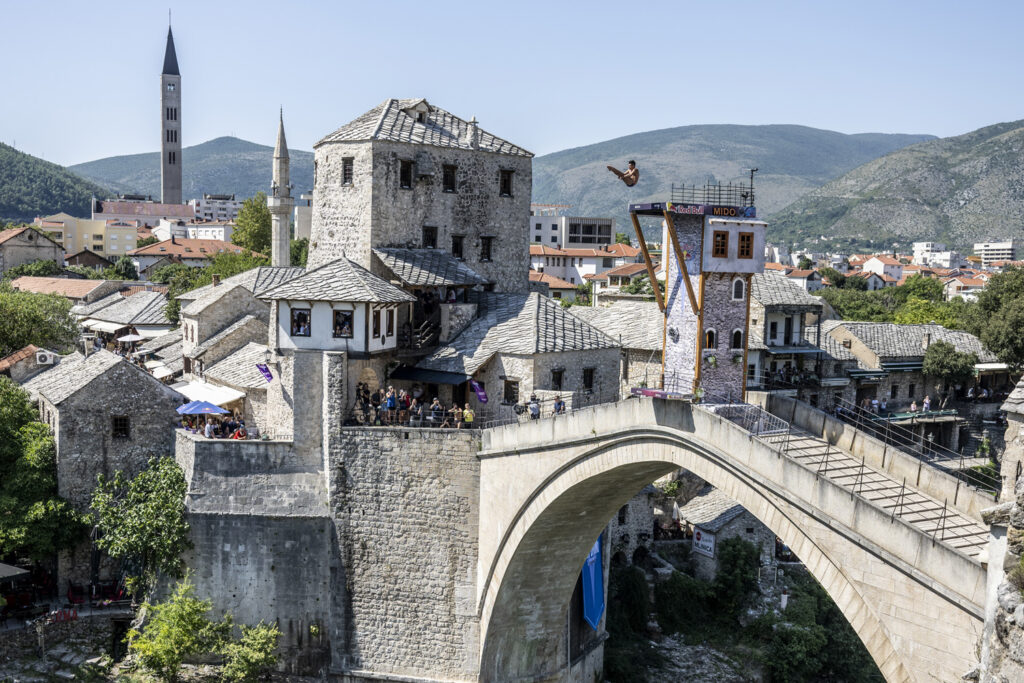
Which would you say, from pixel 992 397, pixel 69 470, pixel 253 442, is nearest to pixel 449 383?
pixel 253 442

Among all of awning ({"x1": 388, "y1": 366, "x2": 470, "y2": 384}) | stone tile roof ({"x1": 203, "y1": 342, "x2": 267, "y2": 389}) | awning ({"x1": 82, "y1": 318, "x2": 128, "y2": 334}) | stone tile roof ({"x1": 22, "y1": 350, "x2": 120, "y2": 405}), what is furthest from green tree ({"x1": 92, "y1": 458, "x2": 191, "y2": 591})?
awning ({"x1": 82, "y1": 318, "x2": 128, "y2": 334})

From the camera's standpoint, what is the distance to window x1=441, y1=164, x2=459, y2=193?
37.1 meters

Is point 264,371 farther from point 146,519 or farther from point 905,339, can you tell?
point 905,339

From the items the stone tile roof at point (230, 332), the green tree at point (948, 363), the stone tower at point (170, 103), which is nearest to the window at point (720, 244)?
the stone tile roof at point (230, 332)

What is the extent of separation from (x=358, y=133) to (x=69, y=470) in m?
16.1

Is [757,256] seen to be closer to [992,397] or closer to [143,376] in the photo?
[143,376]

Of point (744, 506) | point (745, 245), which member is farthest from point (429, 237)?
point (744, 506)

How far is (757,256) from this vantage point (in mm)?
25281

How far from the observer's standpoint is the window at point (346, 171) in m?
35.7

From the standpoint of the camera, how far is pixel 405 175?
119 ft

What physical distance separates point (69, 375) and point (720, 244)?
2659 centimetres

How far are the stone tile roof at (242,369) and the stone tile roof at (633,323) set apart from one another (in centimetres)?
1537

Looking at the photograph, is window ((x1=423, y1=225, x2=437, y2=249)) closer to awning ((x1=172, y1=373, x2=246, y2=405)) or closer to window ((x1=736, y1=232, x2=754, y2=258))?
awning ((x1=172, y1=373, x2=246, y2=405))

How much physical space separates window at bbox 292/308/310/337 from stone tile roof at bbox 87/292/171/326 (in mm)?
33295
